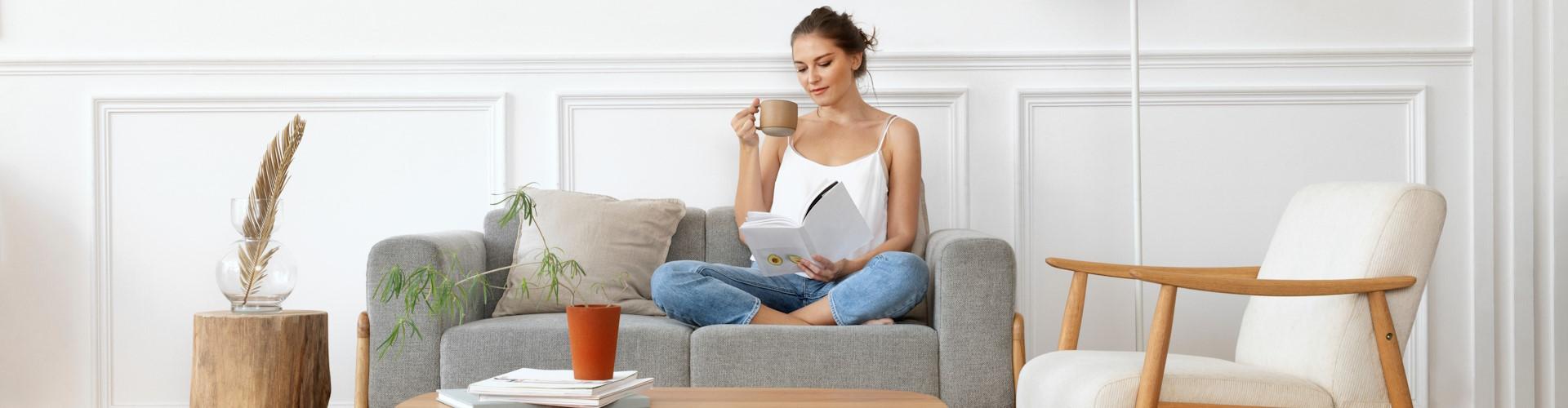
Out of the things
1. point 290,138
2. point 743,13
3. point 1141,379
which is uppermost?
point 743,13

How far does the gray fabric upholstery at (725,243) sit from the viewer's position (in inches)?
105

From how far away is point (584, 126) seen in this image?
2.98 meters

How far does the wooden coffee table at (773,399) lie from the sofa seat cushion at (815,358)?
0.54 m

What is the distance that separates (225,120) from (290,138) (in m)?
1.15

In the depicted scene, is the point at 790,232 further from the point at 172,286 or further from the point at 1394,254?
the point at 172,286

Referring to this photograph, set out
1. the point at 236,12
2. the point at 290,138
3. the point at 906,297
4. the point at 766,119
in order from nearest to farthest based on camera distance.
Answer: the point at 290,138, the point at 906,297, the point at 766,119, the point at 236,12

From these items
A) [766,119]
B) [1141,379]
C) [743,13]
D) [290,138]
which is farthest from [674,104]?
[1141,379]

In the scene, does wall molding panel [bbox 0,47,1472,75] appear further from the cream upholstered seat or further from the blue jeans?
the cream upholstered seat

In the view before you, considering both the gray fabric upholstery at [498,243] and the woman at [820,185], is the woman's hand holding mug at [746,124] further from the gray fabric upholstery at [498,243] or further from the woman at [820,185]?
the gray fabric upholstery at [498,243]

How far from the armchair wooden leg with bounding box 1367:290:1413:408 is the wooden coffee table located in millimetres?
791

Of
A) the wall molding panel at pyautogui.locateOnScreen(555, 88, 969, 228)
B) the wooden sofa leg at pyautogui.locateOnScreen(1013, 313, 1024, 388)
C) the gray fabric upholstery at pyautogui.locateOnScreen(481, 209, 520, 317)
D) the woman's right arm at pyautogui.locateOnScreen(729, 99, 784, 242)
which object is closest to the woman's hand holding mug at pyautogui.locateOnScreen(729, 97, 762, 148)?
the woman's right arm at pyautogui.locateOnScreen(729, 99, 784, 242)

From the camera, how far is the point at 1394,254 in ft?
5.69

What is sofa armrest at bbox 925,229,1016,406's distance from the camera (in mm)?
2088

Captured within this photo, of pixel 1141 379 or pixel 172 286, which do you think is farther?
pixel 172 286
